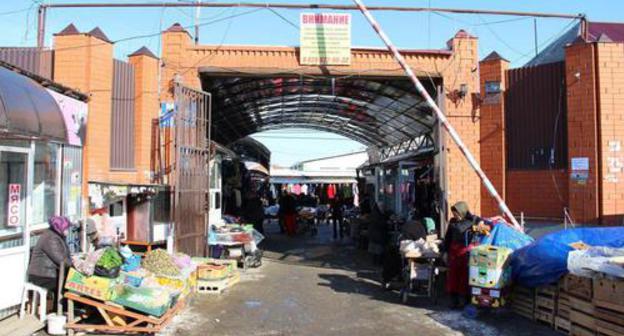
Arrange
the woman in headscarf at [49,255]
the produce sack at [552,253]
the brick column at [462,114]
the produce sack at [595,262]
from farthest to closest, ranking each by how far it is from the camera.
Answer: the brick column at [462,114]
the produce sack at [552,253]
the woman in headscarf at [49,255]
the produce sack at [595,262]

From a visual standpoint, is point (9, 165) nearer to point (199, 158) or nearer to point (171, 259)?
point (171, 259)

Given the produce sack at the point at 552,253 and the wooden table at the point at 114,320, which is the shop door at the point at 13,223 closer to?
the wooden table at the point at 114,320

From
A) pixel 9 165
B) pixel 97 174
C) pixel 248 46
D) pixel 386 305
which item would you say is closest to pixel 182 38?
pixel 248 46

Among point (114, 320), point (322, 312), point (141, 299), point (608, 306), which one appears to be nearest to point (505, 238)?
point (608, 306)

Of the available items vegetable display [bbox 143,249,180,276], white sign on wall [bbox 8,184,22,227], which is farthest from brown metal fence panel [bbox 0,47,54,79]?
vegetable display [bbox 143,249,180,276]

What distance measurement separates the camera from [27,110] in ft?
23.6

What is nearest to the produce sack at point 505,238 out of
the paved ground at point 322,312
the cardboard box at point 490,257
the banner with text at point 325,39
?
the cardboard box at point 490,257

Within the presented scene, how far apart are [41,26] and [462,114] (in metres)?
9.80

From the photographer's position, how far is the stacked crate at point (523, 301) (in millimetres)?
8251

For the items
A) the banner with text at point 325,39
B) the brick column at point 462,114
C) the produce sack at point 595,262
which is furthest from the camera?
the brick column at point 462,114

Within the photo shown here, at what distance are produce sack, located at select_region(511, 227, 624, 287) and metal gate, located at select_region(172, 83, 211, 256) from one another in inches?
262

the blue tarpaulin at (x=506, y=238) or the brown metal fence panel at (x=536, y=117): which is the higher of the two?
the brown metal fence panel at (x=536, y=117)

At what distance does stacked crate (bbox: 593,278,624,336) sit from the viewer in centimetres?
645

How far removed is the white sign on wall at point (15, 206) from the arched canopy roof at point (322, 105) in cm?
586
